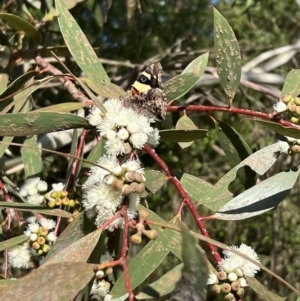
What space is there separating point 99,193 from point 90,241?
6 centimetres

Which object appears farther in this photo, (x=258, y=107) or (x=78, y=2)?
(x=258, y=107)

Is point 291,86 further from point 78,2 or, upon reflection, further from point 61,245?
point 78,2

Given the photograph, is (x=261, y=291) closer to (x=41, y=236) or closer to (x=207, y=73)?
(x=41, y=236)

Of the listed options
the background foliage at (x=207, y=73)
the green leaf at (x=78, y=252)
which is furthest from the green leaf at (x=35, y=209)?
the background foliage at (x=207, y=73)

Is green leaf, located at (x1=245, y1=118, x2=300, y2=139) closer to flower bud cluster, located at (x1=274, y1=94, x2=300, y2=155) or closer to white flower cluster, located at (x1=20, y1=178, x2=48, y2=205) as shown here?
flower bud cluster, located at (x1=274, y1=94, x2=300, y2=155)

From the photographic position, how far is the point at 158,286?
0.71 metres

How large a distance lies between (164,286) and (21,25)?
72 centimetres

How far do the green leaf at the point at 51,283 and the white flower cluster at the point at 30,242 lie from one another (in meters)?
0.31

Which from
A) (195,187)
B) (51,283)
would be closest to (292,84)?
(195,187)

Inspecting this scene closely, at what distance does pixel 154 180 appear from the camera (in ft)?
3.10

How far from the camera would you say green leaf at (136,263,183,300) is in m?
0.70

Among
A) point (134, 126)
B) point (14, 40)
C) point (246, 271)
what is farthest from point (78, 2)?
point (246, 271)

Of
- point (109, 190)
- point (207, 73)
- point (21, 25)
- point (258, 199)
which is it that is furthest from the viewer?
point (207, 73)

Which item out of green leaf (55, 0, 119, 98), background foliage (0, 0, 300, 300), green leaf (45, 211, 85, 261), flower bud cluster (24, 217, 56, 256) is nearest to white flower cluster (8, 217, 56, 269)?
flower bud cluster (24, 217, 56, 256)
